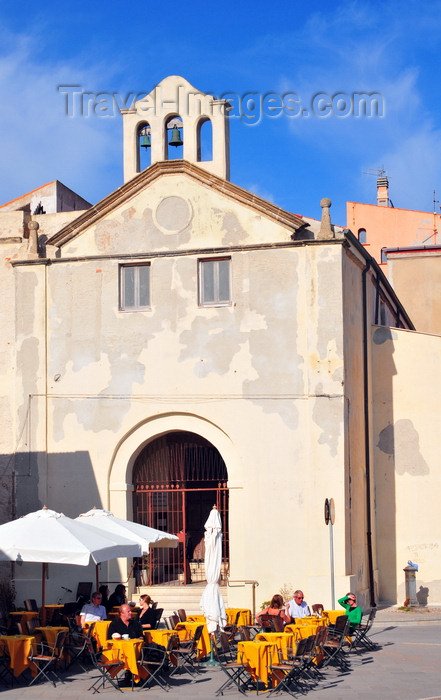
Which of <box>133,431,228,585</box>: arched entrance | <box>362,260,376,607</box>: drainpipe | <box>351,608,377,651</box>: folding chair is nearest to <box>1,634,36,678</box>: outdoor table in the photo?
<box>351,608,377,651</box>: folding chair

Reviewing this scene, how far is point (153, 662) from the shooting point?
15484 millimetres

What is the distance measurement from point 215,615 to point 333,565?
5.61 m

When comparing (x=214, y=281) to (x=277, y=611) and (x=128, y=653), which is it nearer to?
(x=277, y=611)

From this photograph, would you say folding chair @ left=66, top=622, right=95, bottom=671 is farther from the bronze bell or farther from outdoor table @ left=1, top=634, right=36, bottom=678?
the bronze bell

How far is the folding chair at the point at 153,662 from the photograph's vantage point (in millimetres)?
15398

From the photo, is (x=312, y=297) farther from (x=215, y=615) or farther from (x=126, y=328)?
(x=215, y=615)

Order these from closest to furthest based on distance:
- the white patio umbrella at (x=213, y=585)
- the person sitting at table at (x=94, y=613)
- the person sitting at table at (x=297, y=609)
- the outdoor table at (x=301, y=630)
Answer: the outdoor table at (x=301, y=630) → the person sitting at table at (x=94, y=613) → the white patio umbrella at (x=213, y=585) → the person sitting at table at (x=297, y=609)

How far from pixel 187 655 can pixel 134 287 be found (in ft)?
35.0

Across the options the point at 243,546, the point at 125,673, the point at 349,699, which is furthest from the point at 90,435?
the point at 349,699

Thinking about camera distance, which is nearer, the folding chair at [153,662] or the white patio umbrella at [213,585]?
the folding chair at [153,662]

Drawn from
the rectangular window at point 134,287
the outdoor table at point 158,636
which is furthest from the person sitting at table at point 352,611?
the rectangular window at point 134,287

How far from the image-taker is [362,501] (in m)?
25.5

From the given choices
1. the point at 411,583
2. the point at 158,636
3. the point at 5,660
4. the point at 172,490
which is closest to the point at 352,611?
the point at 158,636

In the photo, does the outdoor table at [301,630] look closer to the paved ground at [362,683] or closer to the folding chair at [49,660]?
the paved ground at [362,683]
